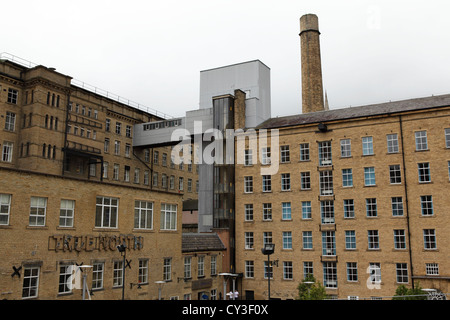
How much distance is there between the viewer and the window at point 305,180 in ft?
137

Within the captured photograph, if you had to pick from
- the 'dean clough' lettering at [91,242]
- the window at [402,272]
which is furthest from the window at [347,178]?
the 'dean clough' lettering at [91,242]

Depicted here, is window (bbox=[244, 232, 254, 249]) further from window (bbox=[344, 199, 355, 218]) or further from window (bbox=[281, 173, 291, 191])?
window (bbox=[344, 199, 355, 218])

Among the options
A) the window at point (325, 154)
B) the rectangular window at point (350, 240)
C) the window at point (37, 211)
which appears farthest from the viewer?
the window at point (325, 154)

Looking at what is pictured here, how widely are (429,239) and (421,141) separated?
9150 millimetres

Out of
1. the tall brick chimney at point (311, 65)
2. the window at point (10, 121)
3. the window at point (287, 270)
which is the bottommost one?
the window at point (287, 270)

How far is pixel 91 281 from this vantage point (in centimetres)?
2681

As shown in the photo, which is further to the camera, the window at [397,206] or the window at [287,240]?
the window at [287,240]

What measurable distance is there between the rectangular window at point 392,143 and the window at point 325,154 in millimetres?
5787

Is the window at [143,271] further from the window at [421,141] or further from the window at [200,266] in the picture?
the window at [421,141]

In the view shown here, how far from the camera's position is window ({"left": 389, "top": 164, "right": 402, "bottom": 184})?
37.8 metres

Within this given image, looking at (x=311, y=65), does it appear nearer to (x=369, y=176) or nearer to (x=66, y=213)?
(x=369, y=176)

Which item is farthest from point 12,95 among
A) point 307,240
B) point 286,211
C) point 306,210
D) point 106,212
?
point 307,240

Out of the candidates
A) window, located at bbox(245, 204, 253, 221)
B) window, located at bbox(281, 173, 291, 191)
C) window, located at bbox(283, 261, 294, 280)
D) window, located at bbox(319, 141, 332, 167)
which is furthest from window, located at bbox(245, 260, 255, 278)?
window, located at bbox(319, 141, 332, 167)
